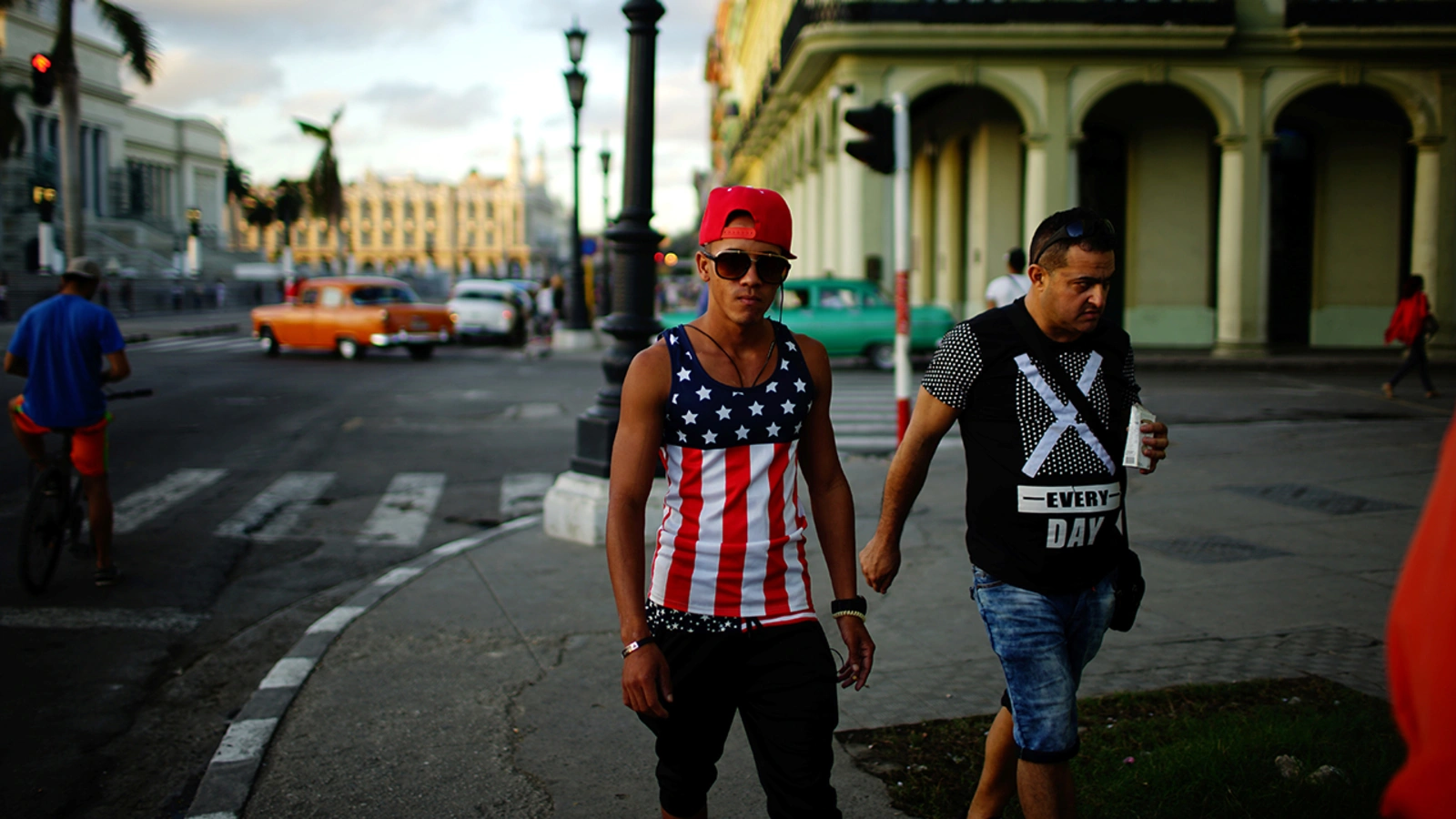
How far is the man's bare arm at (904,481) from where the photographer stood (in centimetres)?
309

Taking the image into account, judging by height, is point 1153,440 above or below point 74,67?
below

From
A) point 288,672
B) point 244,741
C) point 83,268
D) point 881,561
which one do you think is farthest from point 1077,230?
point 83,268

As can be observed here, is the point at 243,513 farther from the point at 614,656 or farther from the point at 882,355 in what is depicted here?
the point at 882,355

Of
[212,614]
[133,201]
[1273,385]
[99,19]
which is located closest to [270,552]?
[212,614]

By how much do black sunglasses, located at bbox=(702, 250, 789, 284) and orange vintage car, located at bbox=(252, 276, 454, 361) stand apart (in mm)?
22914

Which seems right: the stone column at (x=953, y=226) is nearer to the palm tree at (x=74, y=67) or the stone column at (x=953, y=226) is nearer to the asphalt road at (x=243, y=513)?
the asphalt road at (x=243, y=513)

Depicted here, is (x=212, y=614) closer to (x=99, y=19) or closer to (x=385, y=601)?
(x=385, y=601)

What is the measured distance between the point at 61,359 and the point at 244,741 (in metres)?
3.39

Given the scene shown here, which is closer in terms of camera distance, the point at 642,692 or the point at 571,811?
the point at 642,692

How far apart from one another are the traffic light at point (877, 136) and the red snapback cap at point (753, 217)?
7.46m

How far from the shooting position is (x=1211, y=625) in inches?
215

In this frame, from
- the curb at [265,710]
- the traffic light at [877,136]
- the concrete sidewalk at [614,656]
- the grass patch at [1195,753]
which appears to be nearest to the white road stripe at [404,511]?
the concrete sidewalk at [614,656]

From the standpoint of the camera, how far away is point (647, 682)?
257cm

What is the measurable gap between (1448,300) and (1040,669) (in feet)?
78.2
